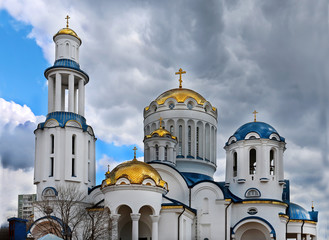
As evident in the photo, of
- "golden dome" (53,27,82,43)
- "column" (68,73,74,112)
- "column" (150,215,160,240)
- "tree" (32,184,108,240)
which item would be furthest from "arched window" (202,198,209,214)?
"golden dome" (53,27,82,43)

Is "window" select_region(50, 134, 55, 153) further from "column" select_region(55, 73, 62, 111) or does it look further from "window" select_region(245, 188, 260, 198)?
"window" select_region(245, 188, 260, 198)

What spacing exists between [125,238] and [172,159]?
250 inches

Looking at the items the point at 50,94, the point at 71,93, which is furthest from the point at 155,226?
the point at 50,94

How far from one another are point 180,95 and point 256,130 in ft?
21.0

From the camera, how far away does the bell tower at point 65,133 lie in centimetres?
3219

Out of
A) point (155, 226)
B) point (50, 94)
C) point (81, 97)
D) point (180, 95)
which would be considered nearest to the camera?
point (155, 226)

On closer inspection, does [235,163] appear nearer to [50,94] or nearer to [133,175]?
[133,175]

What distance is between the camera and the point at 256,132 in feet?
115

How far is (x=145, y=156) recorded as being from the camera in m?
35.9

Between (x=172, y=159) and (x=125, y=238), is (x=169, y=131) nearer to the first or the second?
(x=172, y=159)

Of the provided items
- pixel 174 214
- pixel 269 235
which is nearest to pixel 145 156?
pixel 174 214

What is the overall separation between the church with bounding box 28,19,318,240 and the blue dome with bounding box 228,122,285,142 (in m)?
0.07

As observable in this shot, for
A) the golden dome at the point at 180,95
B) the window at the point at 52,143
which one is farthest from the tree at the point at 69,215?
the golden dome at the point at 180,95

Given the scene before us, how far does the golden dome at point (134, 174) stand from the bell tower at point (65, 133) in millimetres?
3884
